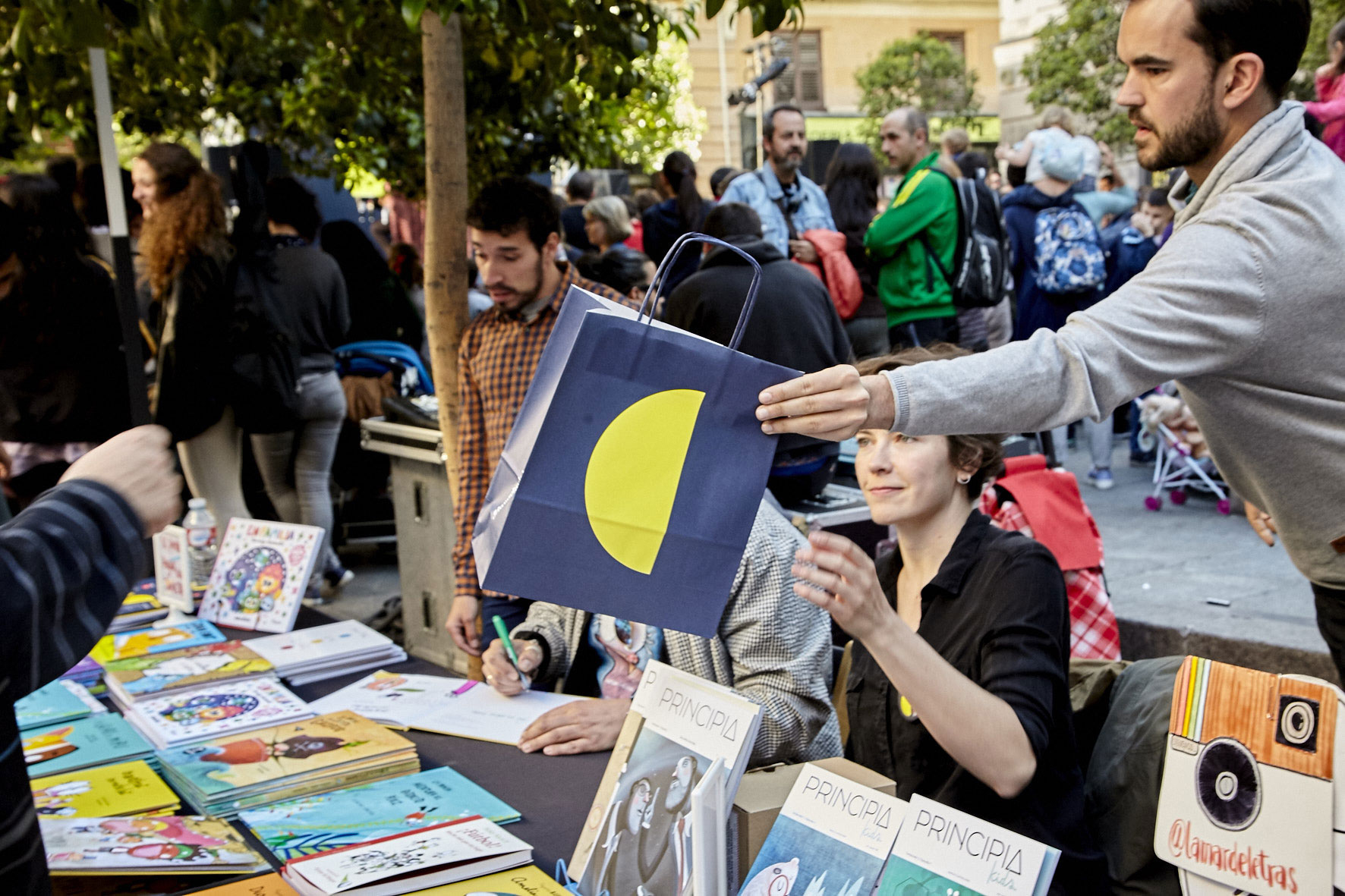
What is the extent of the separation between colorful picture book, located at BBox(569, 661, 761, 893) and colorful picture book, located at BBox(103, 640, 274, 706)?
4.03ft

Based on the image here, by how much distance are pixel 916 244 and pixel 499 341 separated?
3.03 metres

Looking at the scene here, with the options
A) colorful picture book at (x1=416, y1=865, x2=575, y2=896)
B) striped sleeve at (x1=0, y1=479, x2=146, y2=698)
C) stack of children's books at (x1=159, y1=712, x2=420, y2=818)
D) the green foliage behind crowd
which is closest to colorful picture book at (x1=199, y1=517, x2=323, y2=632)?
stack of children's books at (x1=159, y1=712, x2=420, y2=818)

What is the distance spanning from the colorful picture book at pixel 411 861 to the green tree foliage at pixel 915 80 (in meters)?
30.3

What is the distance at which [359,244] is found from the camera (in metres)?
6.84

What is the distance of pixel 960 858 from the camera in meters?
1.35

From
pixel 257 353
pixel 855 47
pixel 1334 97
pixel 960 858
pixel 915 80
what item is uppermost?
pixel 855 47

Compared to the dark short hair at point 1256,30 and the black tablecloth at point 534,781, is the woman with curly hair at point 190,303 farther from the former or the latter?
the dark short hair at point 1256,30

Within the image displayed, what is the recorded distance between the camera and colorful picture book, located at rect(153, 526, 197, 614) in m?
3.38

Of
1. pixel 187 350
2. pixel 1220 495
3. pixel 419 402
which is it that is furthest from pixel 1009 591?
pixel 1220 495

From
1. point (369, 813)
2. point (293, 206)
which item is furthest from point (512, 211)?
point (293, 206)

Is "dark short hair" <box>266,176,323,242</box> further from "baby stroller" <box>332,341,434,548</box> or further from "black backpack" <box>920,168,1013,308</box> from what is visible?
"black backpack" <box>920,168,1013,308</box>

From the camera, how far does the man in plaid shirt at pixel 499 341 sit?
125 inches

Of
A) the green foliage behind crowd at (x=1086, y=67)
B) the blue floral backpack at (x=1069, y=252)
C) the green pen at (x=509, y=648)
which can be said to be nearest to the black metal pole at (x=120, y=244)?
the green pen at (x=509, y=648)

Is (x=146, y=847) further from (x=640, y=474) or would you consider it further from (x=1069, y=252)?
(x=1069, y=252)
